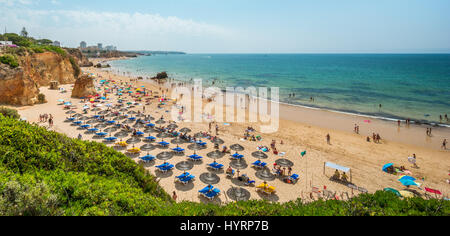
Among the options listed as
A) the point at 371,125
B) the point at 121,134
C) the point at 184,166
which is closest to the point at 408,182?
the point at 184,166

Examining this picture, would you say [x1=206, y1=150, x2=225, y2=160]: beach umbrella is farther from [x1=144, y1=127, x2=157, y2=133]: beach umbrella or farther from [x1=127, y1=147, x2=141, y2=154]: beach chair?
[x1=144, y1=127, x2=157, y2=133]: beach umbrella

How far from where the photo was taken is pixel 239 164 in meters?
16.5

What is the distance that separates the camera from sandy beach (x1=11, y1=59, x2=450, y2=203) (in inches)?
562

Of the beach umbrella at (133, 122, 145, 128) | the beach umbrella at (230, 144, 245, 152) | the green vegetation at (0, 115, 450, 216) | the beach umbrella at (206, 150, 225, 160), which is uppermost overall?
the green vegetation at (0, 115, 450, 216)

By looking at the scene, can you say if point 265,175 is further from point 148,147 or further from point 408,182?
point 148,147

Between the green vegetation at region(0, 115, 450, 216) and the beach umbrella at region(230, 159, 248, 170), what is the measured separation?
8.49 metres

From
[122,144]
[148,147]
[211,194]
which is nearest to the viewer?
[211,194]

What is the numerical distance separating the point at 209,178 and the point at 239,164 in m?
3.24

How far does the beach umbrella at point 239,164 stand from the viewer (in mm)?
16184

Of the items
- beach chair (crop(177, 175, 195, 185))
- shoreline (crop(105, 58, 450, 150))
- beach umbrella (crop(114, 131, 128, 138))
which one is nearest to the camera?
beach chair (crop(177, 175, 195, 185))

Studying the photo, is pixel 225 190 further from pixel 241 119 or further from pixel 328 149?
pixel 241 119

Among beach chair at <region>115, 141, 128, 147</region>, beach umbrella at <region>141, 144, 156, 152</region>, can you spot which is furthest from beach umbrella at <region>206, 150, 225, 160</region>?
beach chair at <region>115, 141, 128, 147</region>

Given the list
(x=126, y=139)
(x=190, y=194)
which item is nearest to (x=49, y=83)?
(x=126, y=139)

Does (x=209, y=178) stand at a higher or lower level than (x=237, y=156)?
lower
